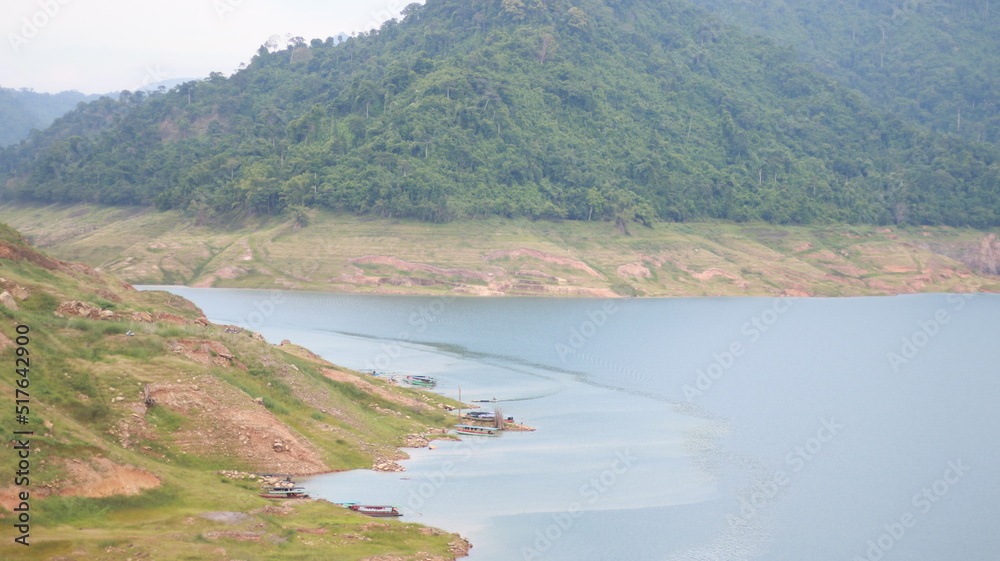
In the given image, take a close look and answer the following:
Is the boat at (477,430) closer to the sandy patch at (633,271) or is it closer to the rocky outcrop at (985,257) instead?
the sandy patch at (633,271)

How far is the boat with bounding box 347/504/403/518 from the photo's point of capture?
40.1 meters

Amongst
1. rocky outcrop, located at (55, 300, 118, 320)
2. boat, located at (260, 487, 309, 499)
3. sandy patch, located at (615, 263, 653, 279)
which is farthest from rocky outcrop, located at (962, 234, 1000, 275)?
rocky outcrop, located at (55, 300, 118, 320)

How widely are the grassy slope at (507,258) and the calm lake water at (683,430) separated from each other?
11289mm

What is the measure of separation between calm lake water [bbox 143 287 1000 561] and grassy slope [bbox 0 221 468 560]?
424 cm

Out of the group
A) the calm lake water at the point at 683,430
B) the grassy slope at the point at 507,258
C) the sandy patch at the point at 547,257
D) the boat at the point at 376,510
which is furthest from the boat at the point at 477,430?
the sandy patch at the point at 547,257

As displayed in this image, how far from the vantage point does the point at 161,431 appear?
41625 millimetres

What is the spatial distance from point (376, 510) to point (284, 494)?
4.22m

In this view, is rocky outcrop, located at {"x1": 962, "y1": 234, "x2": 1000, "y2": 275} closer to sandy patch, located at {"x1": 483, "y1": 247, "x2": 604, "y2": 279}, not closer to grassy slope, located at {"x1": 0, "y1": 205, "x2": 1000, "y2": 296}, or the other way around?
grassy slope, located at {"x1": 0, "y1": 205, "x2": 1000, "y2": 296}

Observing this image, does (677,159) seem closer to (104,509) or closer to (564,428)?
(564,428)

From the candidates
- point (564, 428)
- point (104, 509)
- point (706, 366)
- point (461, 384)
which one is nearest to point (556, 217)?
point (706, 366)

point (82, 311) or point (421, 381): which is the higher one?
point (82, 311)

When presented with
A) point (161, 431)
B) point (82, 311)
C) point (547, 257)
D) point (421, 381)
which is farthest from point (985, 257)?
point (161, 431)

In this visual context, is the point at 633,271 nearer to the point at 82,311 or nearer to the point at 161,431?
the point at 82,311

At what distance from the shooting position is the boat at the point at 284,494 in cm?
4017
